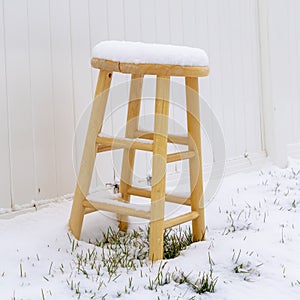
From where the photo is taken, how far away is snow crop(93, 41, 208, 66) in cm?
173

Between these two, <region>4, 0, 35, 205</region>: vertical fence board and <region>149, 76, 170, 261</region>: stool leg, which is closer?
<region>149, 76, 170, 261</region>: stool leg

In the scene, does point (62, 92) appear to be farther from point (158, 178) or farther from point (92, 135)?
point (158, 178)

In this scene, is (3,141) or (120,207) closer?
(120,207)

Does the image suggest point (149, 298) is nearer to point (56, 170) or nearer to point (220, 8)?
point (56, 170)

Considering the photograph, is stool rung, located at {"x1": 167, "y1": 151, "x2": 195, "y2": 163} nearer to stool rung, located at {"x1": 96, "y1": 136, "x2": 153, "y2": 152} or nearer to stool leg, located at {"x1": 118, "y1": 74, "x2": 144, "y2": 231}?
stool rung, located at {"x1": 96, "y1": 136, "x2": 153, "y2": 152}

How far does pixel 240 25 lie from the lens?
334cm

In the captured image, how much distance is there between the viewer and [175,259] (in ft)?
5.63

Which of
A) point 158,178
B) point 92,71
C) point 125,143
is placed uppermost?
point 92,71

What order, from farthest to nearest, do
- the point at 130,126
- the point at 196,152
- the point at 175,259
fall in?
the point at 130,126, the point at 196,152, the point at 175,259

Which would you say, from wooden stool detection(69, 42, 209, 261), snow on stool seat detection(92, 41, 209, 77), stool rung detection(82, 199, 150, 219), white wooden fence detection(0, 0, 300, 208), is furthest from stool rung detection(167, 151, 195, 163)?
white wooden fence detection(0, 0, 300, 208)

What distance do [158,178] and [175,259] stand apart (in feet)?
0.84

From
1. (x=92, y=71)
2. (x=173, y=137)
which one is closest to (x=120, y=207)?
(x=173, y=137)

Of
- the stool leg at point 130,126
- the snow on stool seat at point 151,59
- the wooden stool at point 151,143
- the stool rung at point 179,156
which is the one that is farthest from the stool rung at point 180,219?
the snow on stool seat at point 151,59

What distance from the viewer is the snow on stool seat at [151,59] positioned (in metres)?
1.73
